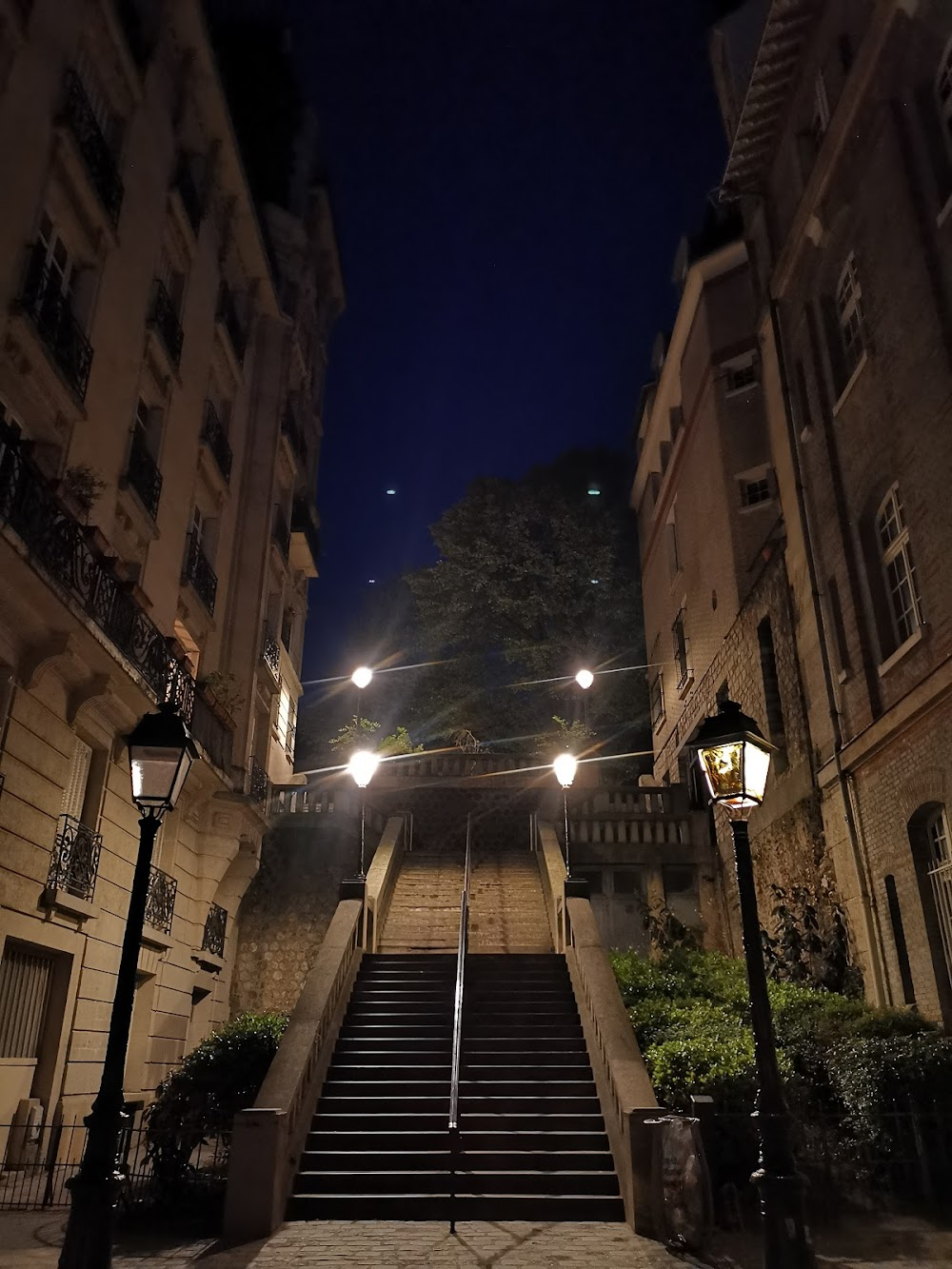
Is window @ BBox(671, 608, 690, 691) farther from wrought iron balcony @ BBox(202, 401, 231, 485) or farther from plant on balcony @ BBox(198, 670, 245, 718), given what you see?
wrought iron balcony @ BBox(202, 401, 231, 485)

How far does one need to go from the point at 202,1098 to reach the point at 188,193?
610 inches

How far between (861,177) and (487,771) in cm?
1605

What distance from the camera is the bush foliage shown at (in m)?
8.98

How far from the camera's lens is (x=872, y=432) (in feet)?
43.0

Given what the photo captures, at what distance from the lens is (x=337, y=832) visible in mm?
20234

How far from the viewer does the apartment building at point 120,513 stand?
10.3 metres

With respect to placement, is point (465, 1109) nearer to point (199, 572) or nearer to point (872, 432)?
→ point (872, 432)

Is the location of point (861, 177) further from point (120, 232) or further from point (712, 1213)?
point (712, 1213)

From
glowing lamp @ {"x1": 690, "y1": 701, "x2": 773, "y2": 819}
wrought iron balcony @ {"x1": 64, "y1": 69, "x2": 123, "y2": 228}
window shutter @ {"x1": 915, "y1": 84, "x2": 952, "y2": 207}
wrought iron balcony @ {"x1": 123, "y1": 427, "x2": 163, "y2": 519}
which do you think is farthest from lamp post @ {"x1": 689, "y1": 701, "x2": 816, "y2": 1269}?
wrought iron balcony @ {"x1": 64, "y1": 69, "x2": 123, "y2": 228}

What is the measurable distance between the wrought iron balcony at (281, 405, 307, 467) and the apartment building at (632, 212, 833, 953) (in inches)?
424

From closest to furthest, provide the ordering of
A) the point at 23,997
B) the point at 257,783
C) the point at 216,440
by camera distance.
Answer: the point at 23,997 → the point at 216,440 → the point at 257,783

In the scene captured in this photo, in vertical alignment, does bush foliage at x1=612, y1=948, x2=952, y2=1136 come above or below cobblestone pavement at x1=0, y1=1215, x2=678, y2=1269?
above

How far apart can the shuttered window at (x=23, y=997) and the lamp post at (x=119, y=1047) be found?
4714 mm

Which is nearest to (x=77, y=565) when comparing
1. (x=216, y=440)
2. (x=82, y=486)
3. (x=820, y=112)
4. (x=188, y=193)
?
(x=82, y=486)
